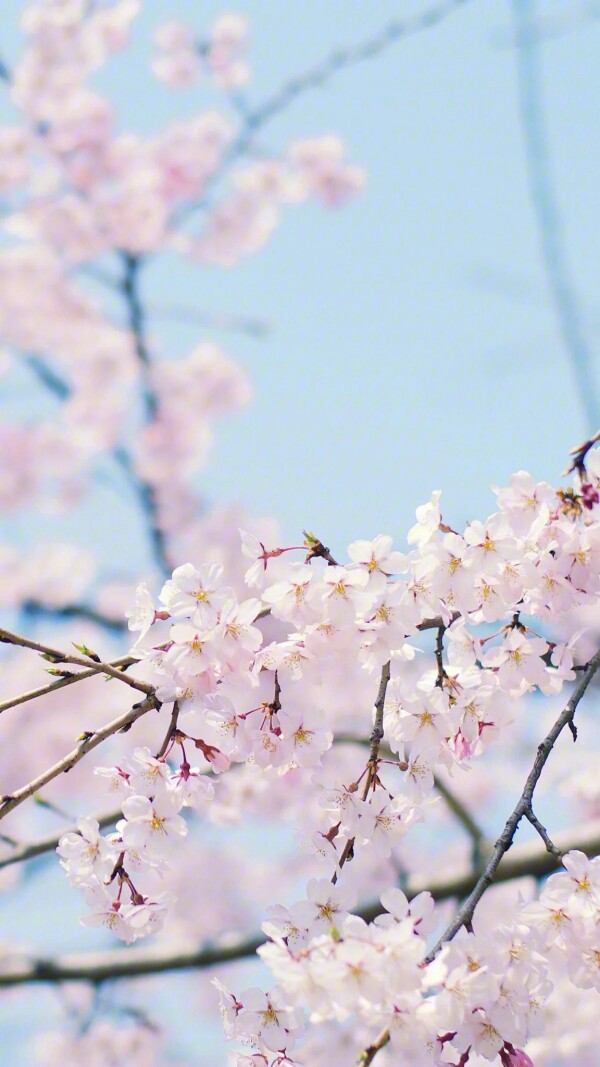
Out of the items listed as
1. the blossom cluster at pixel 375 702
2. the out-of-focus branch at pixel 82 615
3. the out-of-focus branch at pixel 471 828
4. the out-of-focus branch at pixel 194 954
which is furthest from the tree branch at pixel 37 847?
the out-of-focus branch at pixel 82 615

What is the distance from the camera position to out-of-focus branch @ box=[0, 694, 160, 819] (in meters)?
1.24

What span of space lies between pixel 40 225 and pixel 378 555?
841 cm

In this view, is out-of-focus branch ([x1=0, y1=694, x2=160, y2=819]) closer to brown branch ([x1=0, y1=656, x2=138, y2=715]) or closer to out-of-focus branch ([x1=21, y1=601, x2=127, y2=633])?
brown branch ([x1=0, y1=656, x2=138, y2=715])

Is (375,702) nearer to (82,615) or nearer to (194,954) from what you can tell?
(194,954)

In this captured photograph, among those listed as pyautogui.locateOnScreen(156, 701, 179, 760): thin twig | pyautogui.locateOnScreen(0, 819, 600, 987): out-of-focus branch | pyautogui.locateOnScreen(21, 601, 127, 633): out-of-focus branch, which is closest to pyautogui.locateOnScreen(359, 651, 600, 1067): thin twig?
pyautogui.locateOnScreen(156, 701, 179, 760): thin twig

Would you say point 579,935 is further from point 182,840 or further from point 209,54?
point 209,54

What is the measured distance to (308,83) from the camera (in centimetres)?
559

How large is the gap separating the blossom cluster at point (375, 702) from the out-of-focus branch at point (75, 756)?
0.05 m

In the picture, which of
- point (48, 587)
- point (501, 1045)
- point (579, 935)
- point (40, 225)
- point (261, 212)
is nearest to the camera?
point (501, 1045)

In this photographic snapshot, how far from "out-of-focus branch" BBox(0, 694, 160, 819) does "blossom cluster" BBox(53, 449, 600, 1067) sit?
5 centimetres

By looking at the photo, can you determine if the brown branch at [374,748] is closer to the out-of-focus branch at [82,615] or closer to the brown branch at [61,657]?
the brown branch at [61,657]

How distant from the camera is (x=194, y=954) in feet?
11.0

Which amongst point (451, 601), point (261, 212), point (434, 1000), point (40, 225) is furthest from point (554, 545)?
point (261, 212)

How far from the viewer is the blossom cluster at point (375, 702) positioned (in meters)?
1.29
